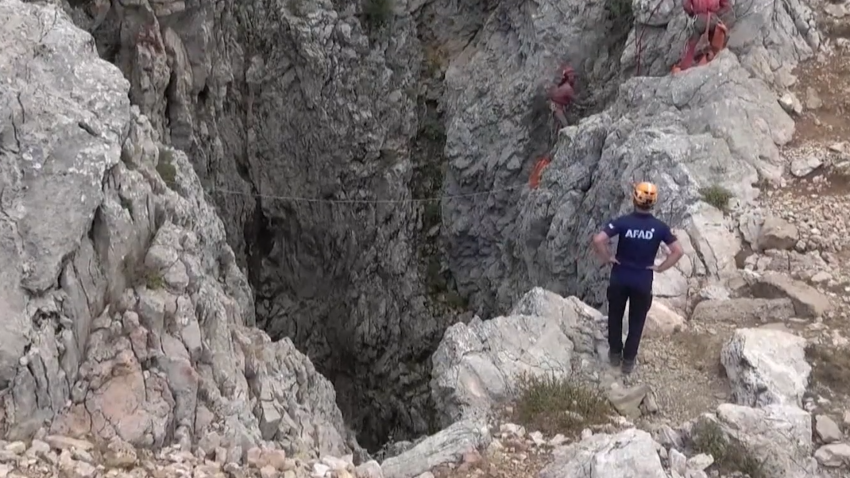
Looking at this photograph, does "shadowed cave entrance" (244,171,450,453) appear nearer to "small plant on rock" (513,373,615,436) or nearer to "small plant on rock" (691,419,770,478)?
"small plant on rock" (513,373,615,436)

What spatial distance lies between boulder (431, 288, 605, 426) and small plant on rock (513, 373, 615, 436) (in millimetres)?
361

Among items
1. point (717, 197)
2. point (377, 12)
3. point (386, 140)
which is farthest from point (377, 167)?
point (717, 197)

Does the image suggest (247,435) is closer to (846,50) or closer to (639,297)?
(639,297)

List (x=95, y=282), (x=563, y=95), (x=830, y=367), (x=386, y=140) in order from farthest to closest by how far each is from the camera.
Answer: (x=386, y=140) → (x=563, y=95) → (x=830, y=367) → (x=95, y=282)

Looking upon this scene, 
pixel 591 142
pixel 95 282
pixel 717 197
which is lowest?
pixel 95 282

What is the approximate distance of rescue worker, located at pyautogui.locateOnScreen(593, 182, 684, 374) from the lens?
6.73 m

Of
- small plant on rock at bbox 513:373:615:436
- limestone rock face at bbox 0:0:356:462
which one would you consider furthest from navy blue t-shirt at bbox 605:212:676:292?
limestone rock face at bbox 0:0:356:462

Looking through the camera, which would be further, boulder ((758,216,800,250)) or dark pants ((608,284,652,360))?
boulder ((758,216,800,250))

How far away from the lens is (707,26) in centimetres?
1123

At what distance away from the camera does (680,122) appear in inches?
418

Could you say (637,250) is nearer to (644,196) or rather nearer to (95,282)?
(644,196)

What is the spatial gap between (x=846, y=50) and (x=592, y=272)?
17.8ft

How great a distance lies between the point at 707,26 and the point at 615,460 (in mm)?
7969

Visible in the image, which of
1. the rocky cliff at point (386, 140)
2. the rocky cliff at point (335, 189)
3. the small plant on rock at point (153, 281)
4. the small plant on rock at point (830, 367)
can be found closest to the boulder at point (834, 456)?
the small plant on rock at point (830, 367)
